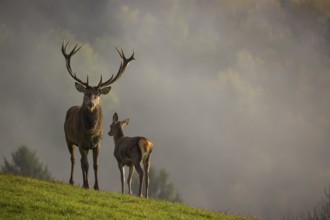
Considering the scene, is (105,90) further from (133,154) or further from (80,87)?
(133,154)

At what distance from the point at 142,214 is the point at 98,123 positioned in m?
5.28

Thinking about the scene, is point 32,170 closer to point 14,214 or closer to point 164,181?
point 164,181

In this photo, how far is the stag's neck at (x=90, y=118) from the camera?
19375 mm

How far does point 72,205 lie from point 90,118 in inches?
205

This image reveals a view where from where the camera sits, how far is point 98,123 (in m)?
19.6

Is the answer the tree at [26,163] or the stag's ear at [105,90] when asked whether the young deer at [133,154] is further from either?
the tree at [26,163]

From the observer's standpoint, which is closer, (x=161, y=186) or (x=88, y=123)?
(x=88, y=123)

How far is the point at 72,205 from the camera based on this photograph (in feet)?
48.1

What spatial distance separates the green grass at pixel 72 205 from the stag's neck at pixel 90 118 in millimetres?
2316

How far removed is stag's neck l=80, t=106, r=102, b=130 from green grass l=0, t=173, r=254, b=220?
2.32 m

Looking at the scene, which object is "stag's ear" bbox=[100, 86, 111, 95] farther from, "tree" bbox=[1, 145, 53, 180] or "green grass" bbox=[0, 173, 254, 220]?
"tree" bbox=[1, 145, 53, 180]

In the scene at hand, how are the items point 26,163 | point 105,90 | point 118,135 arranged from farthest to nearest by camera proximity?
1. point 26,163
2. point 118,135
3. point 105,90

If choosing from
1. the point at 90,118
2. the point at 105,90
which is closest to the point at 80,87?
the point at 105,90

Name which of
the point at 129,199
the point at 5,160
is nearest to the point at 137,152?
the point at 129,199
